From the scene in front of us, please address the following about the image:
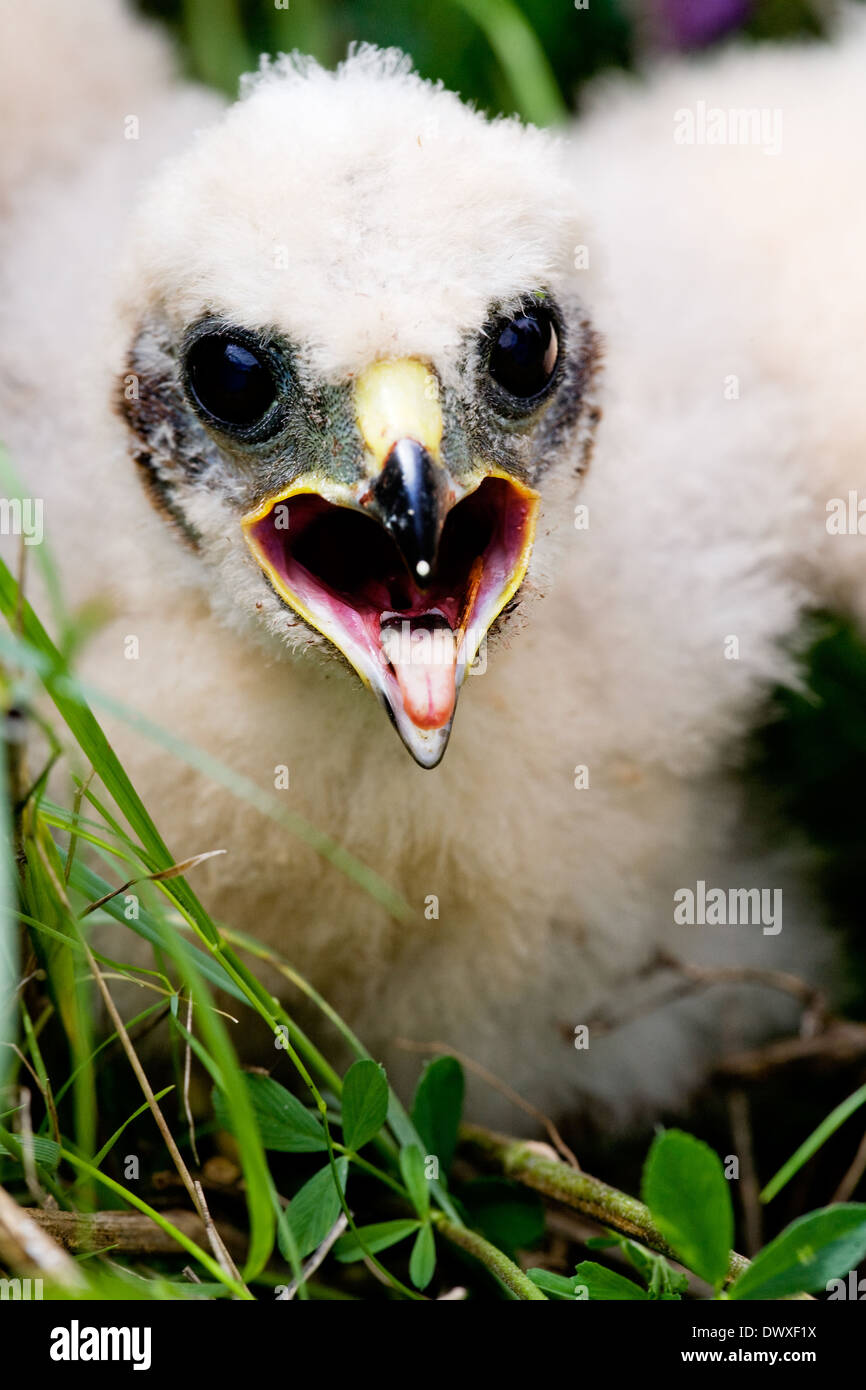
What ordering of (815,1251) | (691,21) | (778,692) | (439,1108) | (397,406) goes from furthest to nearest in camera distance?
(691,21)
(778,692)
(439,1108)
(397,406)
(815,1251)

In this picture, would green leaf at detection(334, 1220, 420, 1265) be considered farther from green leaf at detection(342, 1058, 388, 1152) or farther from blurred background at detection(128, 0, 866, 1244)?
blurred background at detection(128, 0, 866, 1244)

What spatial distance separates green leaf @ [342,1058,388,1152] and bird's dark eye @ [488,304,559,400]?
0.73m

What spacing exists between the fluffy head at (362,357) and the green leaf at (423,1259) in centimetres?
57

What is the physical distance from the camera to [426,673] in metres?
1.23

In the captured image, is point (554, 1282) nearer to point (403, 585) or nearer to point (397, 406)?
point (403, 585)

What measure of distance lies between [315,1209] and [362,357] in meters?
0.87

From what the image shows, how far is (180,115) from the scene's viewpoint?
2.21 m

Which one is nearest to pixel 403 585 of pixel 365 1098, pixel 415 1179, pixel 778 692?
pixel 365 1098

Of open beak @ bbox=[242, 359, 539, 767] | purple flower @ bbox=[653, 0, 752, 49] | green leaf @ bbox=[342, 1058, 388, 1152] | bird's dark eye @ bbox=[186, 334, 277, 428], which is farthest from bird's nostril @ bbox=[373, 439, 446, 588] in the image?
purple flower @ bbox=[653, 0, 752, 49]

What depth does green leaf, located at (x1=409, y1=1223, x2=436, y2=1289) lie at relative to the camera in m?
1.36

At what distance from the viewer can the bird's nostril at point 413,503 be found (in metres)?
Result: 1.18

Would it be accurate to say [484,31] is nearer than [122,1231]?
No

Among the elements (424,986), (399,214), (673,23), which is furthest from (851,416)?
(673,23)

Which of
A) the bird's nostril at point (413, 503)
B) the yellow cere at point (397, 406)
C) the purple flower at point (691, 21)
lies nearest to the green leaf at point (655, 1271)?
the bird's nostril at point (413, 503)
